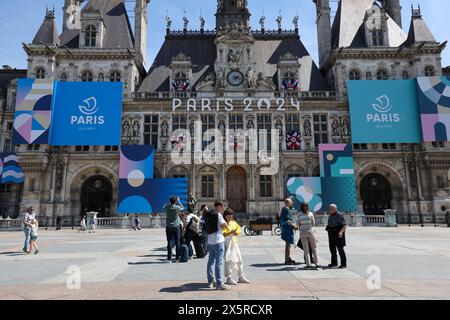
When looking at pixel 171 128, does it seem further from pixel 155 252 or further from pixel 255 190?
pixel 155 252

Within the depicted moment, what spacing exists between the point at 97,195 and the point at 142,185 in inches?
253

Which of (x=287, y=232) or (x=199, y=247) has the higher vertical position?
(x=287, y=232)

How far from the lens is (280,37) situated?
152 ft

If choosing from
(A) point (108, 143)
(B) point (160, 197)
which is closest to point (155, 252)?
(B) point (160, 197)

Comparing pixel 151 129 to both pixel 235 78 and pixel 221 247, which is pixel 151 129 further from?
pixel 221 247

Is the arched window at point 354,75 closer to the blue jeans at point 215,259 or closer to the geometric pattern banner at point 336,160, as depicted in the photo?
the geometric pattern banner at point 336,160

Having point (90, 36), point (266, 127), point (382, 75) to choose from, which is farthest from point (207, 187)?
point (382, 75)

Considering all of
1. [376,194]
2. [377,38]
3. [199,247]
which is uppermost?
[377,38]

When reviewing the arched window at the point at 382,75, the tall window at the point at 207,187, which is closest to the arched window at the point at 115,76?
the tall window at the point at 207,187

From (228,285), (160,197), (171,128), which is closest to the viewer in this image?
(228,285)

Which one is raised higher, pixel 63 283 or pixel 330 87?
pixel 330 87

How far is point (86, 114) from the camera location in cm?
3684

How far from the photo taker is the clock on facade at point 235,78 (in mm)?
39281

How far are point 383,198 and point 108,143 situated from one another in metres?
30.1
